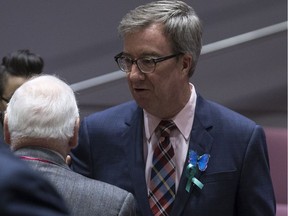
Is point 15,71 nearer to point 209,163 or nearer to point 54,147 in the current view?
point 209,163

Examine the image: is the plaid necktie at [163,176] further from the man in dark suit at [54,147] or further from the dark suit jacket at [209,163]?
the man in dark suit at [54,147]

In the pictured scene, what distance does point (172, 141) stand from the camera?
2168mm

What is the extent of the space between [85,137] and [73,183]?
0.48m

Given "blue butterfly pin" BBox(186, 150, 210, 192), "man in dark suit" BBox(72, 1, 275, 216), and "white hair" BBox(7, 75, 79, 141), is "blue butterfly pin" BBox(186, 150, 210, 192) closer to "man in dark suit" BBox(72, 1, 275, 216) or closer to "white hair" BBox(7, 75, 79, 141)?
"man in dark suit" BBox(72, 1, 275, 216)

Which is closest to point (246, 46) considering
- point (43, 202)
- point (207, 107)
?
point (207, 107)

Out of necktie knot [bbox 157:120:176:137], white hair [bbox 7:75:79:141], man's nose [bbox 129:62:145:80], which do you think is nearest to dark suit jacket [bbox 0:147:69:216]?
white hair [bbox 7:75:79:141]

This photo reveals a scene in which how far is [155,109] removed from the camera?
2.11 metres

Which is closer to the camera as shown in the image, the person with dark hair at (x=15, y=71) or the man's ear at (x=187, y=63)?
the man's ear at (x=187, y=63)

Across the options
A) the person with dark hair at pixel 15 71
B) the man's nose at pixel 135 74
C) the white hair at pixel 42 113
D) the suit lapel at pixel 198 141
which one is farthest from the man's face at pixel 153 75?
the person with dark hair at pixel 15 71

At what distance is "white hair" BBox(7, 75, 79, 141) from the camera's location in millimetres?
1714

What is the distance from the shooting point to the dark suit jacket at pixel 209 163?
6.86 feet

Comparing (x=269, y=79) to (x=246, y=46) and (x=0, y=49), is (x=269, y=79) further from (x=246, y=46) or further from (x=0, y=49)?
(x=0, y=49)

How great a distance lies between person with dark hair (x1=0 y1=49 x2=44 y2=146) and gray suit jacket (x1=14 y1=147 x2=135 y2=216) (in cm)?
106

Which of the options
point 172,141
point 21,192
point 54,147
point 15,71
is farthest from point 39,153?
point 15,71
